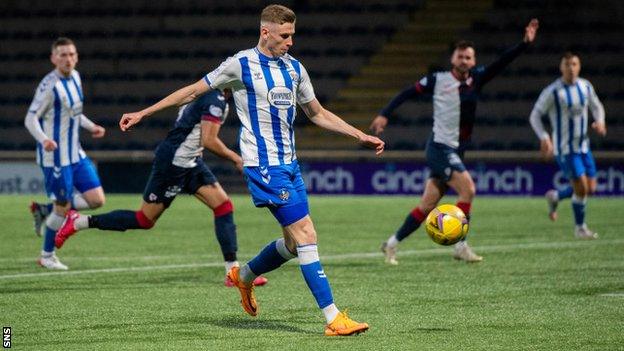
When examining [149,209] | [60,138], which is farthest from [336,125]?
[60,138]

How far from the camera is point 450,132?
36.9 feet

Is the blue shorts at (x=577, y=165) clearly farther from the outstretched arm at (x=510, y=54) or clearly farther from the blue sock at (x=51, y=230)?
the blue sock at (x=51, y=230)

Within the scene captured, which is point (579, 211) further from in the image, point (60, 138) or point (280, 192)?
point (280, 192)

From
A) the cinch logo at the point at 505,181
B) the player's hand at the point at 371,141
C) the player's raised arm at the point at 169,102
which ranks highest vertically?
the player's raised arm at the point at 169,102

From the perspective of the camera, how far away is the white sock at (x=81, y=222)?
32.1 feet

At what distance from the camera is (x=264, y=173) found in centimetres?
696

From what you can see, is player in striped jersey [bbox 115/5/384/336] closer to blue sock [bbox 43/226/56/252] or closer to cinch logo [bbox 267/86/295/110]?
cinch logo [bbox 267/86/295/110]

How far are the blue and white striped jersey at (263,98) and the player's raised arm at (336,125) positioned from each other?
0.26m

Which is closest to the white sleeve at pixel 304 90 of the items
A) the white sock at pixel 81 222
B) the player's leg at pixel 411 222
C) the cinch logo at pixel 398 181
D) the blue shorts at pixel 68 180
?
the white sock at pixel 81 222

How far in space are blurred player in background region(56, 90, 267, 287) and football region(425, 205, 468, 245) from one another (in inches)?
58.9

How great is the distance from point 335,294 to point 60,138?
380 centimetres

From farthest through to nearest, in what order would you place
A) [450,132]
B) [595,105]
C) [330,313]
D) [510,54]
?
1. [595,105]
2. [450,132]
3. [510,54]
4. [330,313]

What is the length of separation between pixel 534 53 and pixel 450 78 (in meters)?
15.8

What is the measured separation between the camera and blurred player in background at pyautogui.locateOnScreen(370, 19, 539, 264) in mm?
11008
